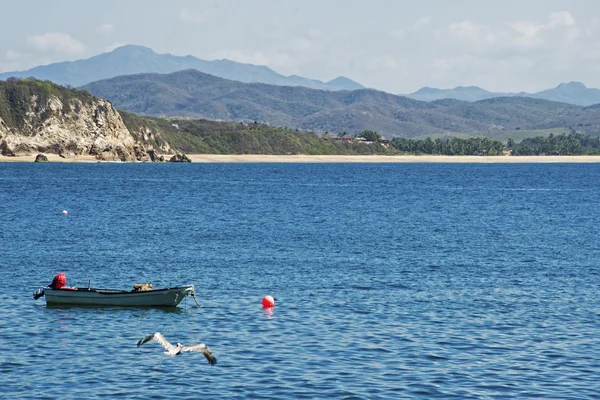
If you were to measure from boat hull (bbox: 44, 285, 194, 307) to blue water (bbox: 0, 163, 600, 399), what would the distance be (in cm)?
48

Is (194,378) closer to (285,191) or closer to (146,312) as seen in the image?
(146,312)

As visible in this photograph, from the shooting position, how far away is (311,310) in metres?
45.8

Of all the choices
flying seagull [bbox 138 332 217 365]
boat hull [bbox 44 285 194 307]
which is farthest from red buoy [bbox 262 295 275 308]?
flying seagull [bbox 138 332 217 365]

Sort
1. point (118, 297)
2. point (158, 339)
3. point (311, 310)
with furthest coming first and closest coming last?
1. point (118, 297)
2. point (311, 310)
3. point (158, 339)

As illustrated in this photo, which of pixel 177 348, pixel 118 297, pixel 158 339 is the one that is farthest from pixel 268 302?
pixel 158 339

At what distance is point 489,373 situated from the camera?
34.4m

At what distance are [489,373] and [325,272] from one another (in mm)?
24851

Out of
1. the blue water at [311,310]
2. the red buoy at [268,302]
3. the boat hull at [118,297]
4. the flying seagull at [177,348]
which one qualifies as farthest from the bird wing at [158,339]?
the boat hull at [118,297]

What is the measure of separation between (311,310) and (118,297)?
10145 millimetres

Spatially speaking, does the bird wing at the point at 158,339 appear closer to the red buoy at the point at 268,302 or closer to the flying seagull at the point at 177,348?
the flying seagull at the point at 177,348

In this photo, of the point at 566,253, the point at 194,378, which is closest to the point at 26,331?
the point at 194,378

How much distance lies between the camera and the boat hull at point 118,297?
153 feet

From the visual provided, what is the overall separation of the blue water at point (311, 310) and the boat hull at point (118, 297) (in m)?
0.48

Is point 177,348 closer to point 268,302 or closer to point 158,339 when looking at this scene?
point 158,339
